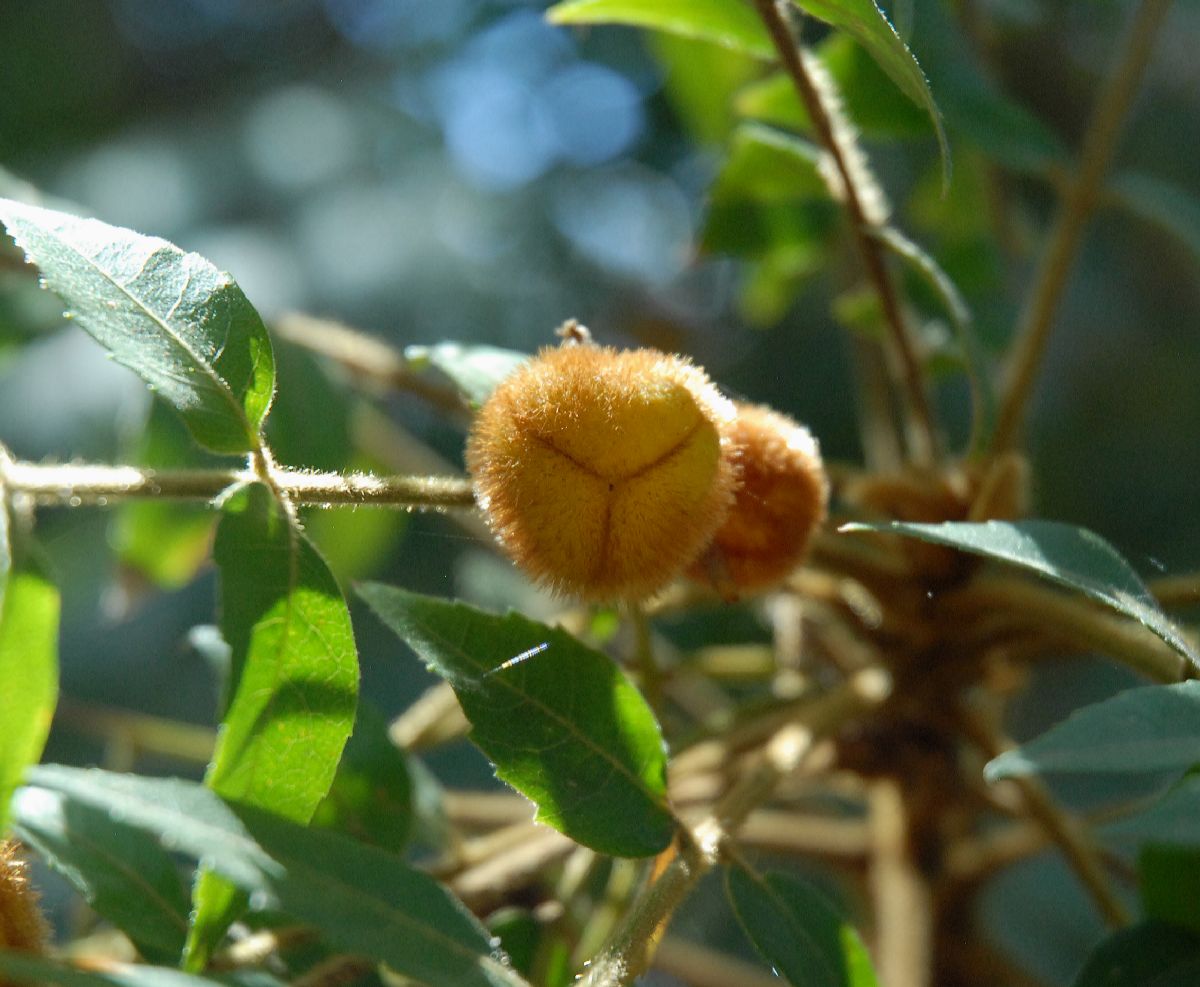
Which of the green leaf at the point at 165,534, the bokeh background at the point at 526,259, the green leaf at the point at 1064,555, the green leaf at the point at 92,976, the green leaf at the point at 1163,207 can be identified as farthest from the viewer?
the bokeh background at the point at 526,259

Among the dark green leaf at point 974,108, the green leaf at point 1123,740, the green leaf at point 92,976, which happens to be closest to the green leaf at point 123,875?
the green leaf at point 92,976

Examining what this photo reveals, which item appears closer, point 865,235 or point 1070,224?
point 865,235

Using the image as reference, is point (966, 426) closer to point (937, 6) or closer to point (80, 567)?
point (937, 6)

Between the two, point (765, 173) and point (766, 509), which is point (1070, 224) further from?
point (766, 509)

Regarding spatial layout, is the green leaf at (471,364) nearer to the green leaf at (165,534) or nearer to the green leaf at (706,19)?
the green leaf at (706,19)

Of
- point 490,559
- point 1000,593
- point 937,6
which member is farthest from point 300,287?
point 1000,593

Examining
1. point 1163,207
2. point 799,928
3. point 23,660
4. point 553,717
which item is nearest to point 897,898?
point 799,928

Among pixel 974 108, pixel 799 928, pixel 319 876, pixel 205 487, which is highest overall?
pixel 974 108

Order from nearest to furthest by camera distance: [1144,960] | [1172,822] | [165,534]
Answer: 1. [1172,822]
2. [1144,960]
3. [165,534]
